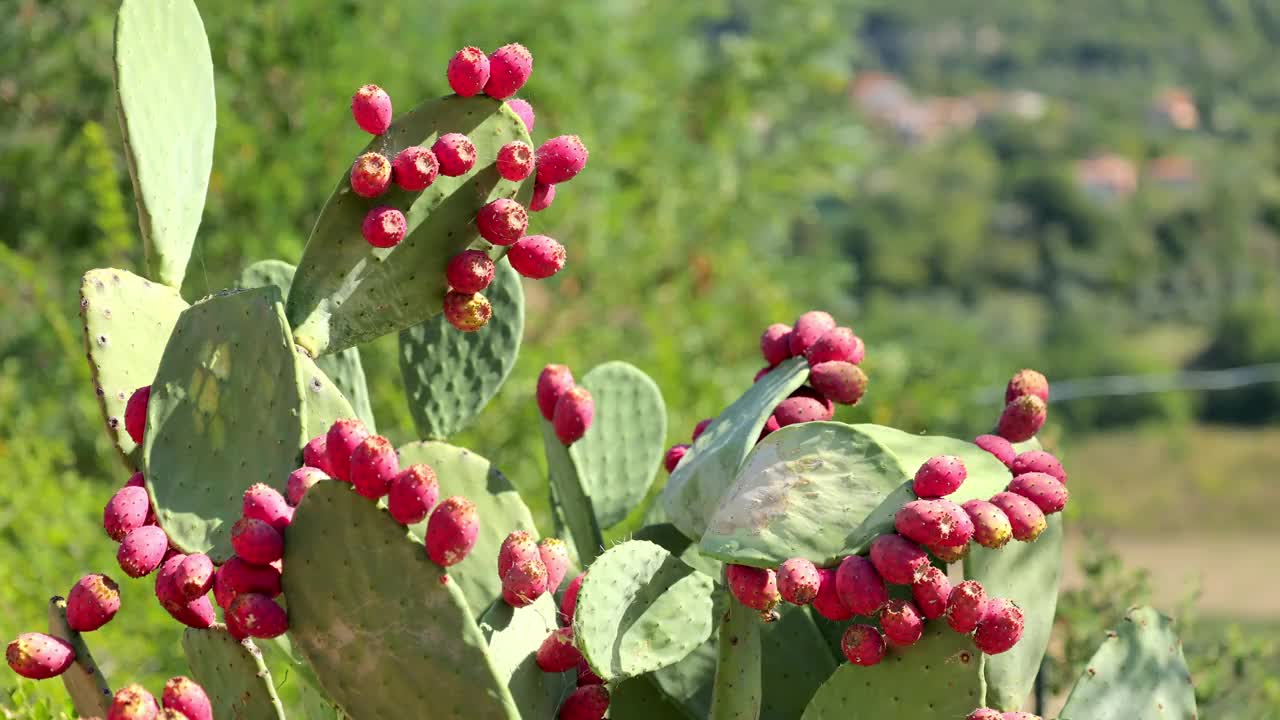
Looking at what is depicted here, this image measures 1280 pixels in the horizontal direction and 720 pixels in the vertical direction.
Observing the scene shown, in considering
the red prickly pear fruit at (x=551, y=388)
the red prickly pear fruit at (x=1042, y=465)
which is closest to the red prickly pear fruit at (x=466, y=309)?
the red prickly pear fruit at (x=551, y=388)

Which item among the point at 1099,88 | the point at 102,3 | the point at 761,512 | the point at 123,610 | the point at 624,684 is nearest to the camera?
the point at 761,512

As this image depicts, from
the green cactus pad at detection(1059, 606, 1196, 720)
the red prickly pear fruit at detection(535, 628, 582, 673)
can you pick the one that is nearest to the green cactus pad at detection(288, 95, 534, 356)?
the red prickly pear fruit at detection(535, 628, 582, 673)

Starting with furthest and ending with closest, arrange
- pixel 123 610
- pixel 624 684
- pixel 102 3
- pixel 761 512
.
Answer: pixel 102 3, pixel 123 610, pixel 624 684, pixel 761 512

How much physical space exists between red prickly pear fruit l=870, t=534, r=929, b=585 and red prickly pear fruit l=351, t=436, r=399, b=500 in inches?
17.0

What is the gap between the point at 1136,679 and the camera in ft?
5.50

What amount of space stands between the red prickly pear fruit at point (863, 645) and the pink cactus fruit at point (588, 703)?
24cm

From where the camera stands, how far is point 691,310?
577 cm

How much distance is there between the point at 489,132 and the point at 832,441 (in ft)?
1.50

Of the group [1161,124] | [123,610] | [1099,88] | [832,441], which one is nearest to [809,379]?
[832,441]

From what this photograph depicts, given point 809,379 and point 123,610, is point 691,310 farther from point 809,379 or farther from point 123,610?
point 809,379

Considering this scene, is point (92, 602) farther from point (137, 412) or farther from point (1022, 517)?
point (1022, 517)

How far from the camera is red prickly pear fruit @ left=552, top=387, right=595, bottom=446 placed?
175 centimetres

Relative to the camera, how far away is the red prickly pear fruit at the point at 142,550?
1359 millimetres

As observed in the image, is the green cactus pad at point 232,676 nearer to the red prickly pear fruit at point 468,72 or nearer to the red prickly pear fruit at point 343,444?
the red prickly pear fruit at point 343,444
